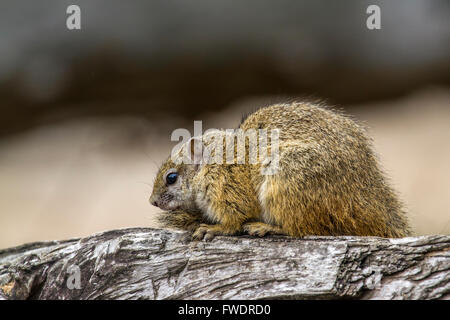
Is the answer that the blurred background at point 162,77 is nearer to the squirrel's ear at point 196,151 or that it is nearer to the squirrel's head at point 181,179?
the squirrel's head at point 181,179

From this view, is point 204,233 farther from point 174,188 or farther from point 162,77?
Result: point 162,77

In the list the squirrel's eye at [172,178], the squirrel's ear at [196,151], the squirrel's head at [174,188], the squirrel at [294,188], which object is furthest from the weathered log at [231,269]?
the squirrel's ear at [196,151]

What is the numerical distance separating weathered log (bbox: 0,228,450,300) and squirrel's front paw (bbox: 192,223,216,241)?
0.19ft

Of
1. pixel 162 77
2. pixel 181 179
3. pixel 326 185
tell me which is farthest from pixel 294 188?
pixel 162 77

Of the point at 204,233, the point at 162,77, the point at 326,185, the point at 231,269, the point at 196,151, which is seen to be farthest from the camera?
the point at 162,77

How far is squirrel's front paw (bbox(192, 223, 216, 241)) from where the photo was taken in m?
4.46

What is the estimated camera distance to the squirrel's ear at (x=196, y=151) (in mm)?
4906

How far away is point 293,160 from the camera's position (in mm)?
4359

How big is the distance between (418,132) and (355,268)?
6148 mm

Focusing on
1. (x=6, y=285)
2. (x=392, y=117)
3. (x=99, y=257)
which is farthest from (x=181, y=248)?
(x=392, y=117)

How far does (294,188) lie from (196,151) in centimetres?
106

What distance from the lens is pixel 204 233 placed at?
4516 millimetres

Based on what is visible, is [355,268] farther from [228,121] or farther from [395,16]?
[395,16]

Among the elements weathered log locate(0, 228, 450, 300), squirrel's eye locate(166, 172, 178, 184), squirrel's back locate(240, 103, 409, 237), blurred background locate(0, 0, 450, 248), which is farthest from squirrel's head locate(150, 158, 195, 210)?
blurred background locate(0, 0, 450, 248)
